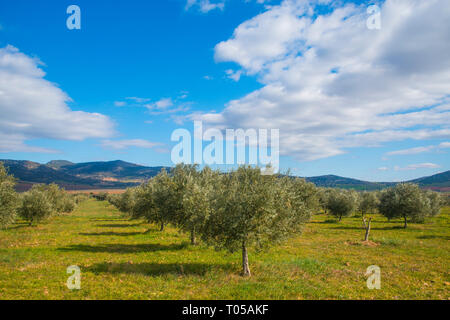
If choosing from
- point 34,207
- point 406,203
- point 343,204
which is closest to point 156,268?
point 34,207

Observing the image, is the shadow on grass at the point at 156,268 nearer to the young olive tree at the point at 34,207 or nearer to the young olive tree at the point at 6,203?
the young olive tree at the point at 6,203

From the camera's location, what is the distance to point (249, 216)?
18094 millimetres

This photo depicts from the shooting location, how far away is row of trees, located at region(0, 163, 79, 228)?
3312 centimetres

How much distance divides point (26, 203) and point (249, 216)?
2287 inches

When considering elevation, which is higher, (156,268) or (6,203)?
(6,203)

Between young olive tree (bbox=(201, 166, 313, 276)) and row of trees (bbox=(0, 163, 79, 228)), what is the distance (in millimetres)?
32918

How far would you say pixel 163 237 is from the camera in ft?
130

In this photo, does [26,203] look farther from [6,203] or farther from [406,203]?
[406,203]

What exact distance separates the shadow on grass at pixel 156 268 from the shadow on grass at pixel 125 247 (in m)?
7.25

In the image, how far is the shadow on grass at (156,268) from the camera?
65.4 ft

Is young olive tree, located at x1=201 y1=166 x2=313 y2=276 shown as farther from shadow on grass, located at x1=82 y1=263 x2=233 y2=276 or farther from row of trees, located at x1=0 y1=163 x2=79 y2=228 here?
row of trees, located at x1=0 y1=163 x2=79 y2=228
